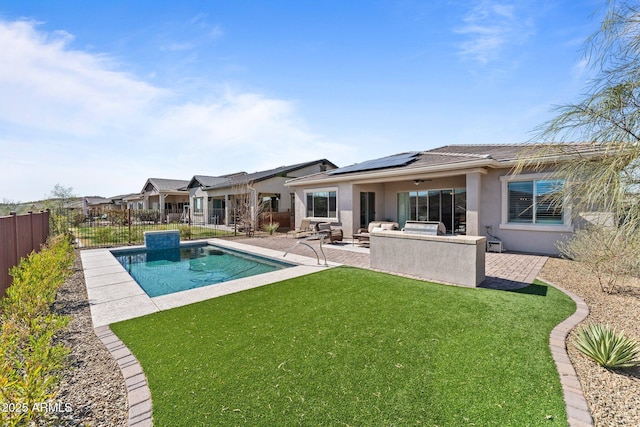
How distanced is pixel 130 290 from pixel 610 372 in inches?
362

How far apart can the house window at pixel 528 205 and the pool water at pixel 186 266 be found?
9639mm

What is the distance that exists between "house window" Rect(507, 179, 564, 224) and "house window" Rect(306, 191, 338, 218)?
29.6ft

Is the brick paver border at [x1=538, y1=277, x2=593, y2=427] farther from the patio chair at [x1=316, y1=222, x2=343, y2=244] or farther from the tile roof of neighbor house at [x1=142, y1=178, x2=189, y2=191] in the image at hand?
the tile roof of neighbor house at [x1=142, y1=178, x2=189, y2=191]

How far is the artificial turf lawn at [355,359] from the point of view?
2965mm

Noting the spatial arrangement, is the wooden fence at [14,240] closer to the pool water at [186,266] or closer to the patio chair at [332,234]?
the pool water at [186,266]

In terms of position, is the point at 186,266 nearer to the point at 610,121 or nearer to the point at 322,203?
the point at 322,203

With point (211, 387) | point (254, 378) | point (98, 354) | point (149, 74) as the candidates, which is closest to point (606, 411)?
point (254, 378)

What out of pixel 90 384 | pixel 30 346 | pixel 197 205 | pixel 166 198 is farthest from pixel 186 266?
pixel 166 198

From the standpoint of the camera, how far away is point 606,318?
5363mm

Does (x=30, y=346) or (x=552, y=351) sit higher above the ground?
(x=30, y=346)

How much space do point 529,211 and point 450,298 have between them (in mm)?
8252

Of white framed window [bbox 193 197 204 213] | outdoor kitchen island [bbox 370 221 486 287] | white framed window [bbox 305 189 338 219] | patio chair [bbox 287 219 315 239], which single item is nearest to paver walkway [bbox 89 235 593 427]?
outdoor kitchen island [bbox 370 221 486 287]

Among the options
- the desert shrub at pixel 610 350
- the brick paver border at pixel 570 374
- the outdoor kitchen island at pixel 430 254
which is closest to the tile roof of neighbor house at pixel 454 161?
the outdoor kitchen island at pixel 430 254

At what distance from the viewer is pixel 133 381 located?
138 inches
